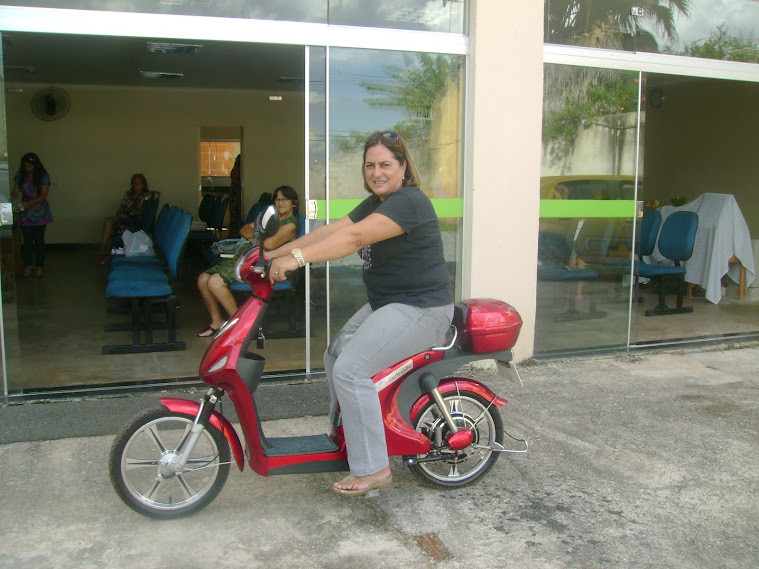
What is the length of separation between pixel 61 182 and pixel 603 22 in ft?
36.4

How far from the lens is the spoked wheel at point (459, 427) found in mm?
3445

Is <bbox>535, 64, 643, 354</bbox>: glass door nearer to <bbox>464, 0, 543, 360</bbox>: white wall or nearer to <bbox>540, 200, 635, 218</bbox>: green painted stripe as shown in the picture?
<bbox>540, 200, 635, 218</bbox>: green painted stripe

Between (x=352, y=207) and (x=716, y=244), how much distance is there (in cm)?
540

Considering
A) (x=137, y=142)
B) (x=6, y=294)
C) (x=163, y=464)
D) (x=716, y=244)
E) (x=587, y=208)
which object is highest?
(x=137, y=142)

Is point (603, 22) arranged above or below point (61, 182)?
above

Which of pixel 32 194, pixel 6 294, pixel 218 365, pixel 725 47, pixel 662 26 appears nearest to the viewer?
pixel 218 365

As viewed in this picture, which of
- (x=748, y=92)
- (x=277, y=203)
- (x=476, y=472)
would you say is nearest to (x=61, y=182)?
(x=277, y=203)

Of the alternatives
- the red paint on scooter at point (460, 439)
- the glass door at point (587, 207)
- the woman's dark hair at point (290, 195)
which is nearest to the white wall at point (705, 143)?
the glass door at point (587, 207)

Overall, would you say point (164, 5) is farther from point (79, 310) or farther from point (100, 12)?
point (79, 310)

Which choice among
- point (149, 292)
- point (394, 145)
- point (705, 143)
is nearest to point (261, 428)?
point (394, 145)

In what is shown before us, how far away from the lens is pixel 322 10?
5.16 metres

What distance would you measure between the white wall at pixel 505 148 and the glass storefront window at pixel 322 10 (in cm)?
25

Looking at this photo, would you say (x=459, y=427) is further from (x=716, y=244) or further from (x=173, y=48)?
(x=173, y=48)

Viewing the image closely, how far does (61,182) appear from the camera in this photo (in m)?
13.9
